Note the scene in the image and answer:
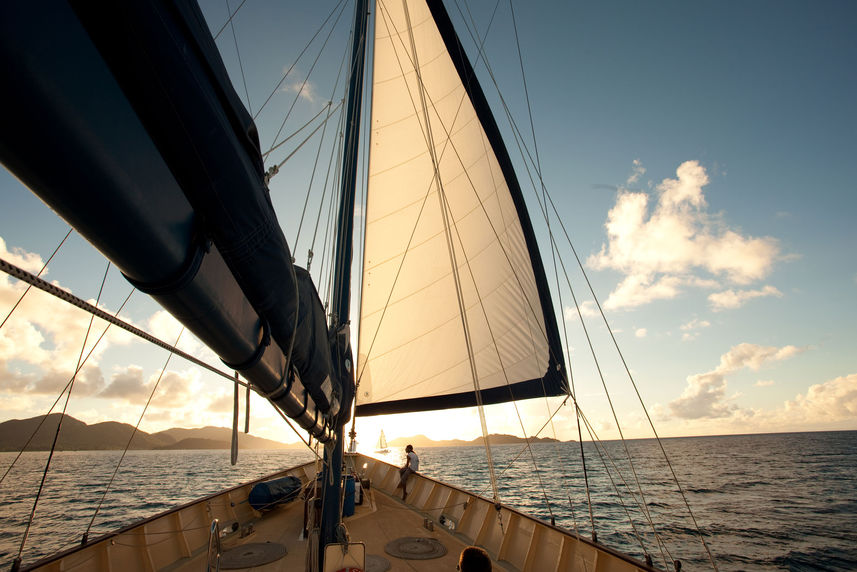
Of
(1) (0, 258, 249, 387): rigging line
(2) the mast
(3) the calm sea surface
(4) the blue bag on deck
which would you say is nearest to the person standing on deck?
(4) the blue bag on deck

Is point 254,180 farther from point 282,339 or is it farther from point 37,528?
point 37,528

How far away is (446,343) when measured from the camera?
6.94 metres

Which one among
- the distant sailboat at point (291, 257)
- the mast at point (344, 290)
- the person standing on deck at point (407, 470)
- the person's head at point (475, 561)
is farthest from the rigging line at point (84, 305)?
the person standing on deck at point (407, 470)

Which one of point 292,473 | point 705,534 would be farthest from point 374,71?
point 705,534

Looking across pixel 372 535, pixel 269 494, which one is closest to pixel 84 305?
pixel 372 535

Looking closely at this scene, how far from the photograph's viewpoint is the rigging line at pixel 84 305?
1.03 metres

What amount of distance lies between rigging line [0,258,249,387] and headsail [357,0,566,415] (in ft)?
16.6

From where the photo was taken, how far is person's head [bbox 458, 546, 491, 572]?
208 centimetres

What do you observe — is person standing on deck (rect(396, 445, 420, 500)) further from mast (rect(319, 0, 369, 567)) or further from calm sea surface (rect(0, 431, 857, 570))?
mast (rect(319, 0, 369, 567))

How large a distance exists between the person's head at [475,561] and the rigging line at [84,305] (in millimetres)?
1678

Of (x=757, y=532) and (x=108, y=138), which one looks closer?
(x=108, y=138)

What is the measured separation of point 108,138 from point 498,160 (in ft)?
22.0

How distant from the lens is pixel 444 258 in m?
7.15

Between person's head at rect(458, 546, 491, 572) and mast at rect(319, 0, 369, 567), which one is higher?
mast at rect(319, 0, 369, 567)
